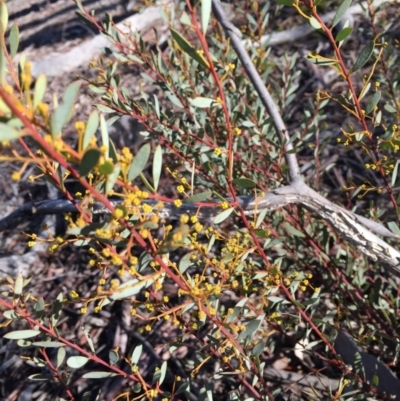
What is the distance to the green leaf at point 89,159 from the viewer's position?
0.71 m

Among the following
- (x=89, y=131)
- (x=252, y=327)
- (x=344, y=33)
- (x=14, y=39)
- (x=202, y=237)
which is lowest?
(x=202, y=237)

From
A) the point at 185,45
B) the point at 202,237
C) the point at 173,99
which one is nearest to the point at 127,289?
the point at 185,45

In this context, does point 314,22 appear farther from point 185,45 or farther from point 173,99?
point 173,99

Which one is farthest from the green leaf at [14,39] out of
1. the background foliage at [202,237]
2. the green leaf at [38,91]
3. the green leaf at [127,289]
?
the green leaf at [127,289]

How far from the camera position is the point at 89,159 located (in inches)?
28.2

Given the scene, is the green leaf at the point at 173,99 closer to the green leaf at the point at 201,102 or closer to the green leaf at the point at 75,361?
the green leaf at the point at 201,102

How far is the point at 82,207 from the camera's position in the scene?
0.88m

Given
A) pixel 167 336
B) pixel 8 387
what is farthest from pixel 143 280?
pixel 8 387

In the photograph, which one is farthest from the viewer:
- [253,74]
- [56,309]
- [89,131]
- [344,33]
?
[253,74]

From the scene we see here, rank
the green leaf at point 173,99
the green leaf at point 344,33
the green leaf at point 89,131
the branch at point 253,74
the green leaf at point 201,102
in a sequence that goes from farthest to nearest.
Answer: the green leaf at point 173,99
the branch at point 253,74
the green leaf at point 344,33
the green leaf at point 201,102
the green leaf at point 89,131

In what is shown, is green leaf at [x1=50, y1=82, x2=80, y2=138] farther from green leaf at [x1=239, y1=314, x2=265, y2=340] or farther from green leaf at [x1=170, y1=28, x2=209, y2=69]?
green leaf at [x1=239, y1=314, x2=265, y2=340]

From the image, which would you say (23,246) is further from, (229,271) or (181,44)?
(181,44)

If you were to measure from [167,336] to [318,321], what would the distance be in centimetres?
108

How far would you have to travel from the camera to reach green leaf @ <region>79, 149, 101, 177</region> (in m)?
0.71
